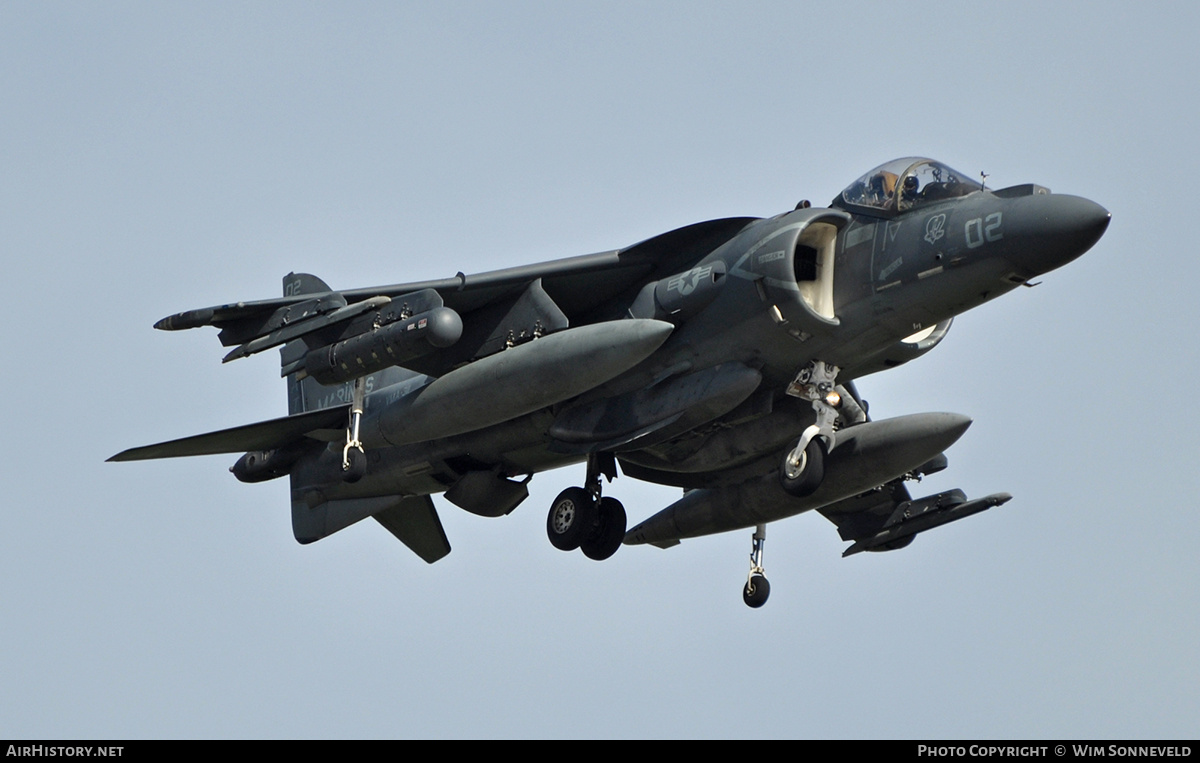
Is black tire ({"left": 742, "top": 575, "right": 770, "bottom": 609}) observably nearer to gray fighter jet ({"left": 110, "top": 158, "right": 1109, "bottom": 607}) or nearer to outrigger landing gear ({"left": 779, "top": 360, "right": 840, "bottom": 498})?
gray fighter jet ({"left": 110, "top": 158, "right": 1109, "bottom": 607})

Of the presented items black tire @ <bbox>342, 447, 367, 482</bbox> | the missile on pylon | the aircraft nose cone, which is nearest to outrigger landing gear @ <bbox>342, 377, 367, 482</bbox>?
black tire @ <bbox>342, 447, 367, 482</bbox>

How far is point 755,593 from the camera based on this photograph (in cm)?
2198

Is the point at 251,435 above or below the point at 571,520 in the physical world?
above

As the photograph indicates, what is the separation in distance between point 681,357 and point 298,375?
15.1ft

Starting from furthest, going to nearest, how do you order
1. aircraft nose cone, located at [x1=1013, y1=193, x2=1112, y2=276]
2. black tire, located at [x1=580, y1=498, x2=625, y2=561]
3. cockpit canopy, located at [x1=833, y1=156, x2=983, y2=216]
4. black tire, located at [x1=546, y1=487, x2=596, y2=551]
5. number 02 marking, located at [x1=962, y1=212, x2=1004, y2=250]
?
black tire, located at [x1=580, y1=498, x2=625, y2=561], black tire, located at [x1=546, y1=487, x2=596, y2=551], cockpit canopy, located at [x1=833, y1=156, x2=983, y2=216], number 02 marking, located at [x1=962, y1=212, x2=1004, y2=250], aircraft nose cone, located at [x1=1013, y1=193, x2=1112, y2=276]

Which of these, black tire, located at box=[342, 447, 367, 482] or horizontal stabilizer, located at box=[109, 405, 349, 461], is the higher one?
horizontal stabilizer, located at box=[109, 405, 349, 461]

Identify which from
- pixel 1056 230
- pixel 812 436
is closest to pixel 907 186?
pixel 1056 230

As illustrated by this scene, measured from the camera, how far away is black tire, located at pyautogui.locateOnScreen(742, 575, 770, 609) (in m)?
22.0

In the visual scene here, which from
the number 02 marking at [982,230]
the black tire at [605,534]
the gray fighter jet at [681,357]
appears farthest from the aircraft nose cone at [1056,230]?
the black tire at [605,534]

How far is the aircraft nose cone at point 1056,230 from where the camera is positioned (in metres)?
17.2

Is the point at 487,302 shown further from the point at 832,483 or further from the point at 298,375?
the point at 832,483

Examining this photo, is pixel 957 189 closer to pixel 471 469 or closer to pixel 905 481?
pixel 905 481

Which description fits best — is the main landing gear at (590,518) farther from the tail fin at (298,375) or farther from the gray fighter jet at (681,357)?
the tail fin at (298,375)

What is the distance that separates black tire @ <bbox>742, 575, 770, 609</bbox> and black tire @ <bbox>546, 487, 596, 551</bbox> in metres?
2.78
